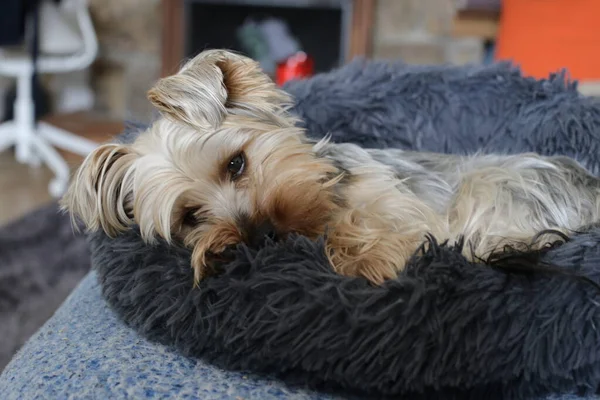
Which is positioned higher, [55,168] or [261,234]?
[261,234]

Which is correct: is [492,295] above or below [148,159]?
below

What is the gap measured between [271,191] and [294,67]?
2.92 meters

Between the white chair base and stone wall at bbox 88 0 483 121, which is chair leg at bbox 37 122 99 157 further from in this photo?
stone wall at bbox 88 0 483 121

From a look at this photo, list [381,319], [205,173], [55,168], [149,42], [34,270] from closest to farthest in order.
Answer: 1. [381,319]
2. [205,173]
3. [34,270]
4. [55,168]
5. [149,42]

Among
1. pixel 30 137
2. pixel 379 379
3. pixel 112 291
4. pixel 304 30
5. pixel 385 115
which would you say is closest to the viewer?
pixel 379 379

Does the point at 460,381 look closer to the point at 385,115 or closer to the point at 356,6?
the point at 385,115

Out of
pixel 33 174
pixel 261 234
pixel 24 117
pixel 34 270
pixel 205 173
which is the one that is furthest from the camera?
pixel 33 174

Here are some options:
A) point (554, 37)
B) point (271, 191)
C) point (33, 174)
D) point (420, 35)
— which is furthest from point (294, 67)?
point (271, 191)

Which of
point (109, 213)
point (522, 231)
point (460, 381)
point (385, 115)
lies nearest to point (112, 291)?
point (109, 213)

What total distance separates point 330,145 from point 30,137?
2.73m

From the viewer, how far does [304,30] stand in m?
4.28

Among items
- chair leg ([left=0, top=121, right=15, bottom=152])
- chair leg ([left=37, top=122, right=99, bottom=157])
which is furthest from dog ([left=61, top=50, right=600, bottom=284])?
chair leg ([left=0, top=121, right=15, bottom=152])

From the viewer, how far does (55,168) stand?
360 cm

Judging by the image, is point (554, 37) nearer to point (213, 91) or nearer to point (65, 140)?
point (213, 91)
